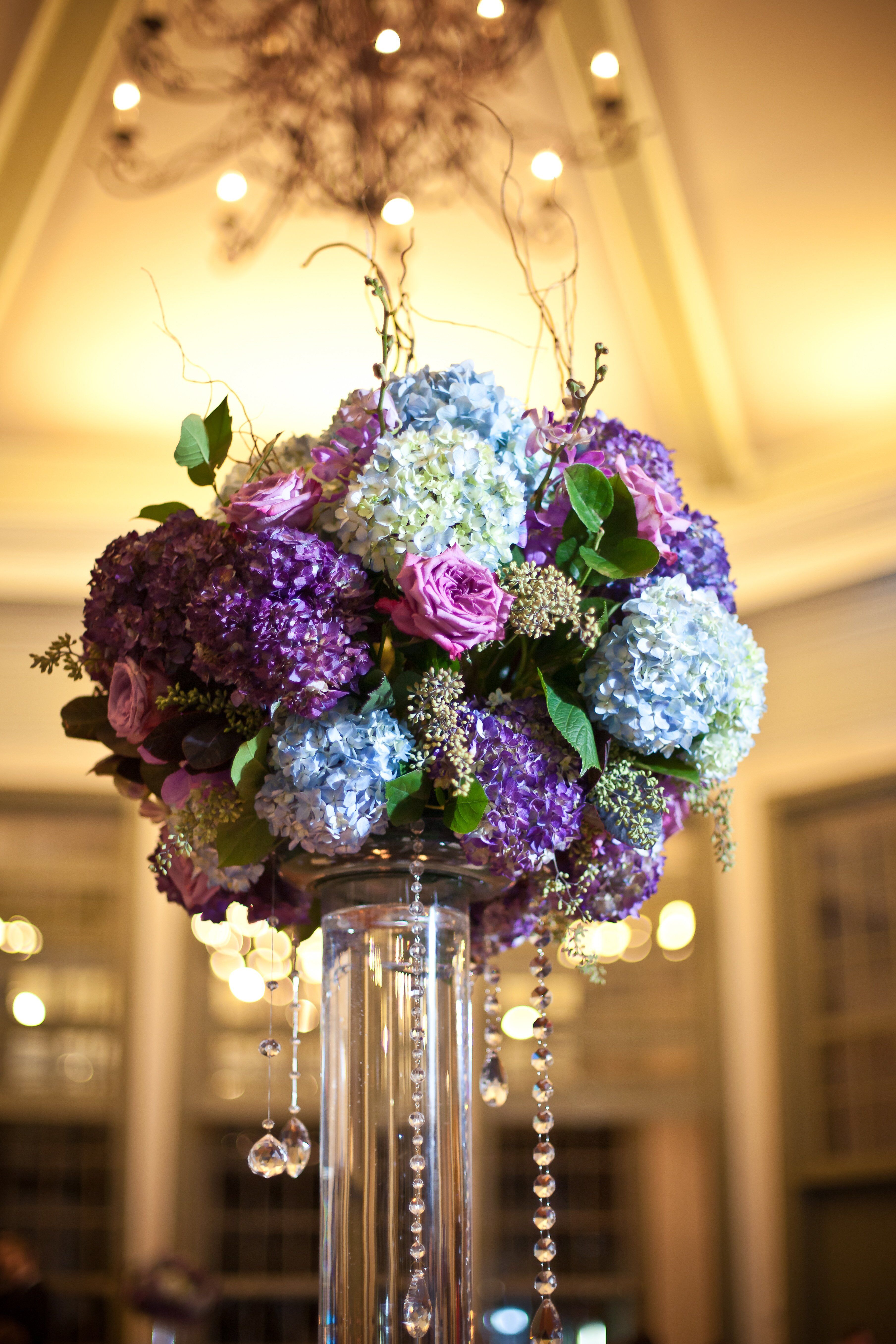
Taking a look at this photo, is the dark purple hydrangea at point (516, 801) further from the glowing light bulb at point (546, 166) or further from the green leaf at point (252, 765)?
the glowing light bulb at point (546, 166)

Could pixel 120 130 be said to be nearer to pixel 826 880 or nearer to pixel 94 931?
pixel 94 931

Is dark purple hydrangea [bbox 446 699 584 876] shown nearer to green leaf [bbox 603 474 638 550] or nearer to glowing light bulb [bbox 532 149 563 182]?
Answer: green leaf [bbox 603 474 638 550]

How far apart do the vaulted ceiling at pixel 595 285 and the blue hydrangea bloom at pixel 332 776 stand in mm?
2902

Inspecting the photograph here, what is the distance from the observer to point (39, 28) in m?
3.67

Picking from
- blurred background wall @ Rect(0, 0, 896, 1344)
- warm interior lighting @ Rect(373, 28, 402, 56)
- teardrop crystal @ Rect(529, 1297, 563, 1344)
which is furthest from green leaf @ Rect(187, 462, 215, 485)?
blurred background wall @ Rect(0, 0, 896, 1344)

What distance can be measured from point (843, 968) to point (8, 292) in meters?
3.51

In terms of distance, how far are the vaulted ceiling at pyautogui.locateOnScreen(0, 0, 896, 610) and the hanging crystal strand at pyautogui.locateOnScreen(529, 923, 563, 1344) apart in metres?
2.88

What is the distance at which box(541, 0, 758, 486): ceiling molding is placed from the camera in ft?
12.3

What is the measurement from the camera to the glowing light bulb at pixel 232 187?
12.2ft

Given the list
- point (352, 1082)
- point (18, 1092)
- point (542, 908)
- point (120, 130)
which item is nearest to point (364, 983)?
point (352, 1082)

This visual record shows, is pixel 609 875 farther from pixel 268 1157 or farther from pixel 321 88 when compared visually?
pixel 321 88

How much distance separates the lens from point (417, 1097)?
45.4 inches

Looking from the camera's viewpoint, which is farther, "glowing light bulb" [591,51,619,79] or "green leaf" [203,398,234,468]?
"glowing light bulb" [591,51,619,79]

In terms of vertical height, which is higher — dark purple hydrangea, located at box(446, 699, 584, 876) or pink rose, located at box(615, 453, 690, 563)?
pink rose, located at box(615, 453, 690, 563)
